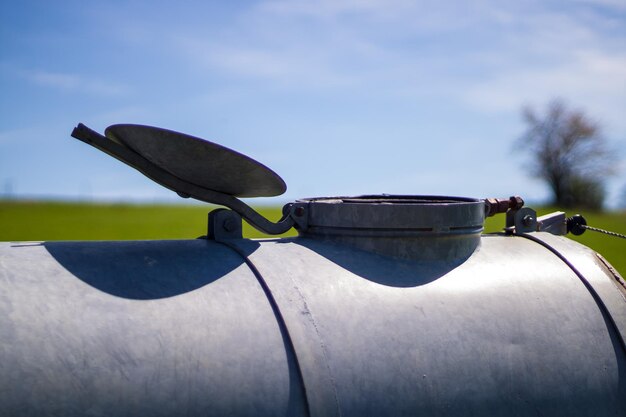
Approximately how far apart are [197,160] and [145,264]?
48 cm

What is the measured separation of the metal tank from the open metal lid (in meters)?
0.01

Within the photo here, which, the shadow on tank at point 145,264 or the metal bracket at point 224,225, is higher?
the metal bracket at point 224,225

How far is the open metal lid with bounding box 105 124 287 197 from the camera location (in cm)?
278

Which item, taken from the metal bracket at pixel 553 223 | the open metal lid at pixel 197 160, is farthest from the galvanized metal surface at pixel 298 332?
the metal bracket at pixel 553 223

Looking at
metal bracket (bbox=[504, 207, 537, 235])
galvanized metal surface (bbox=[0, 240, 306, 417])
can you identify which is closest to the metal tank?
galvanized metal surface (bbox=[0, 240, 306, 417])

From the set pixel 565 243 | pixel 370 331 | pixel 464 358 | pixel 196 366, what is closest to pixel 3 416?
pixel 196 366

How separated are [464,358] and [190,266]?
1.09 metres

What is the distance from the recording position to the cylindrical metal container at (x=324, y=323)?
228 cm

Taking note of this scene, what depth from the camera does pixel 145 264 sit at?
266 cm

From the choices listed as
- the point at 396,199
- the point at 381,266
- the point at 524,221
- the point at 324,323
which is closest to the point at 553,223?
the point at 524,221

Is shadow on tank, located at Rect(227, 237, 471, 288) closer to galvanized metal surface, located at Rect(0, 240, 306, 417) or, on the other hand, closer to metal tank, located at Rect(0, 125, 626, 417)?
metal tank, located at Rect(0, 125, 626, 417)

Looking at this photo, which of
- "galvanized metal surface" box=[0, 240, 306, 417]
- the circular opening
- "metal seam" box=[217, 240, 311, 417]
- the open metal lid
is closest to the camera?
"galvanized metal surface" box=[0, 240, 306, 417]

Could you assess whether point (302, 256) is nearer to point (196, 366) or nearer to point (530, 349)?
point (196, 366)

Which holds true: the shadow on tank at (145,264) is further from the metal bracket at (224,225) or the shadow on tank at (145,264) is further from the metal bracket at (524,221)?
the metal bracket at (524,221)
